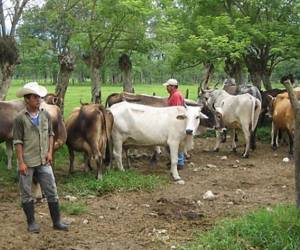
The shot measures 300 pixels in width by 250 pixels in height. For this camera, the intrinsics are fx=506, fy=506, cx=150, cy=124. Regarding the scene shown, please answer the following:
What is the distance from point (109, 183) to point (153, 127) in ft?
5.57

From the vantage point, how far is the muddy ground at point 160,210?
6.15m

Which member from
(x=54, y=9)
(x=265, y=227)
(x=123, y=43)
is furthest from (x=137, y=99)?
(x=265, y=227)

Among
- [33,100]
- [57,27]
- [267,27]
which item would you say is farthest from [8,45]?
[267,27]

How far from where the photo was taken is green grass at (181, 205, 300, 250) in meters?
5.59

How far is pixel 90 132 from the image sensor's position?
913cm

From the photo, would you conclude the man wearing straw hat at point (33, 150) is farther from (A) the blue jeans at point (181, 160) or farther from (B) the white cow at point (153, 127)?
(A) the blue jeans at point (181, 160)

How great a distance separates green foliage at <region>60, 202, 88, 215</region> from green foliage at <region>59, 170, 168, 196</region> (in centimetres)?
67

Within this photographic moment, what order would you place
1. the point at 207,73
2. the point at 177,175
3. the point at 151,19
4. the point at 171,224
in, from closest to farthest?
1. the point at 171,224
2. the point at 177,175
3. the point at 151,19
4. the point at 207,73

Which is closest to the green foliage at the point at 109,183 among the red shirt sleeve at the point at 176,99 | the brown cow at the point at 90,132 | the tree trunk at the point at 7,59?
the brown cow at the point at 90,132

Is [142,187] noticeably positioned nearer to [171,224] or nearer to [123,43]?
[171,224]

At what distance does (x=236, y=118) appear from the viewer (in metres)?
12.6

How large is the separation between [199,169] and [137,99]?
7.84ft

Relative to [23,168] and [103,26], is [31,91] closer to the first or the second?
[23,168]

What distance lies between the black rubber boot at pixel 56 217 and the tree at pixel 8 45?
5.67 meters
